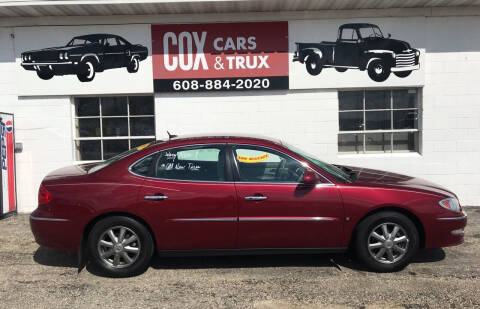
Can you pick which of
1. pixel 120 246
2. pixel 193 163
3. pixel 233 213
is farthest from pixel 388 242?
pixel 120 246

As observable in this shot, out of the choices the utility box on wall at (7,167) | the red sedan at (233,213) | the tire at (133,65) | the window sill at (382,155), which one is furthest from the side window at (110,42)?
the window sill at (382,155)

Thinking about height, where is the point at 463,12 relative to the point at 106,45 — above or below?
above

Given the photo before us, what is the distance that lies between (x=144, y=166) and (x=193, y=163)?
535 mm

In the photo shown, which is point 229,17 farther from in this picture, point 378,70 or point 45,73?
point 45,73

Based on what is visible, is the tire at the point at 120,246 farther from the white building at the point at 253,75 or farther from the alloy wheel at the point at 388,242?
the white building at the point at 253,75

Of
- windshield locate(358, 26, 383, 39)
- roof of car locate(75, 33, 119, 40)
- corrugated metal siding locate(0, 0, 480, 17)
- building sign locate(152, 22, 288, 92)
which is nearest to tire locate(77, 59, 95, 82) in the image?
roof of car locate(75, 33, 119, 40)

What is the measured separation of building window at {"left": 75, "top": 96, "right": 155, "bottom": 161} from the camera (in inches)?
318

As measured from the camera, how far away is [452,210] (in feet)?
15.3

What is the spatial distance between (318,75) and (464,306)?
487 cm

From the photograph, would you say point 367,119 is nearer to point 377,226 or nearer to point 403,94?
point 403,94

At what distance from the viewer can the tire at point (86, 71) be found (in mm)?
7773

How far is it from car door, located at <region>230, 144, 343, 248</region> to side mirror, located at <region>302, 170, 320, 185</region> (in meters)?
0.05

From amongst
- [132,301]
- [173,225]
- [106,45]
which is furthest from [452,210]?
[106,45]

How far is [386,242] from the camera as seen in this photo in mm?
4594
